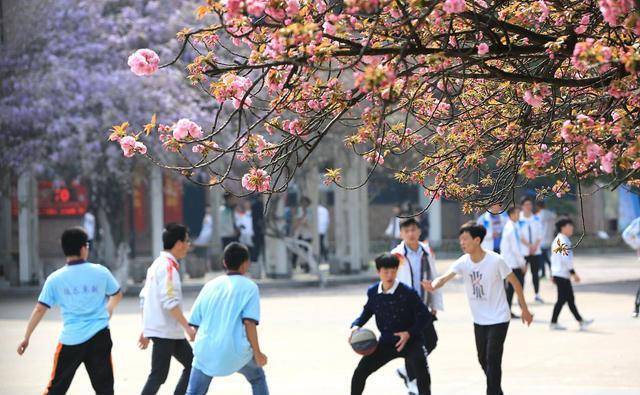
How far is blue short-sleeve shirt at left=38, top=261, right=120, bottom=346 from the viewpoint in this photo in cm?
960

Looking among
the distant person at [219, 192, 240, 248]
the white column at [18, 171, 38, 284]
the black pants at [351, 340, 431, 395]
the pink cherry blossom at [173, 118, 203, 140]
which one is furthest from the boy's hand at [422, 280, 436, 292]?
the distant person at [219, 192, 240, 248]

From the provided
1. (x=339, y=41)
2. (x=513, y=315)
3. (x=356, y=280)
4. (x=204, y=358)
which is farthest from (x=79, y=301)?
(x=356, y=280)

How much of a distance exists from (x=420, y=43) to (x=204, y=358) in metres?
3.22

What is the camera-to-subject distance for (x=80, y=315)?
31.6 feet

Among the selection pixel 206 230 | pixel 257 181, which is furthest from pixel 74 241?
pixel 206 230

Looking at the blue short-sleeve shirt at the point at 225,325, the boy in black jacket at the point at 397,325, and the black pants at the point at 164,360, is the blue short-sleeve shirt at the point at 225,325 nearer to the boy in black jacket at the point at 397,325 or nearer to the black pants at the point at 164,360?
the black pants at the point at 164,360

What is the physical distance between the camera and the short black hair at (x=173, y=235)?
10156 mm

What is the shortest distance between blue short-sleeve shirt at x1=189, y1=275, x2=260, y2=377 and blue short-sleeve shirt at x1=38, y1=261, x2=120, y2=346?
1005 millimetres

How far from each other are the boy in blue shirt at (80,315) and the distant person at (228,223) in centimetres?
1960

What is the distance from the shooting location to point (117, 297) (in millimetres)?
9906

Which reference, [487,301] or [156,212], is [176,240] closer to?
[487,301]

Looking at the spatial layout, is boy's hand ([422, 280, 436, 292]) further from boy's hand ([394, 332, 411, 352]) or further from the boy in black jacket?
boy's hand ([394, 332, 411, 352])

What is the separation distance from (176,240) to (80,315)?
38.9 inches

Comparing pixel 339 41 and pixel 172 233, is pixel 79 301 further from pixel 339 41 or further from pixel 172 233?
pixel 339 41
